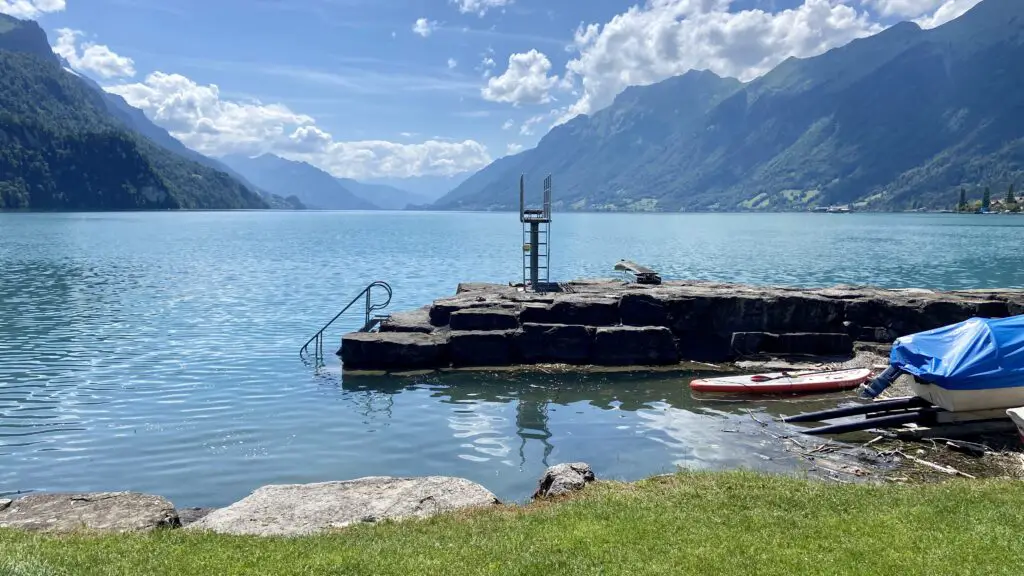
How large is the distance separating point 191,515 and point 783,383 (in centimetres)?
1892

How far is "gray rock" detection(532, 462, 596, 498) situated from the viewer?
14.7 meters

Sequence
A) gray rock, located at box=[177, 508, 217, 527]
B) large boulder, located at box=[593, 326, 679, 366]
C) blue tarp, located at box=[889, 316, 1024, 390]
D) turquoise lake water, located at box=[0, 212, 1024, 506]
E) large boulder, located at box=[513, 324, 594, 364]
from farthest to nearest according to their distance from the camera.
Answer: large boulder, located at box=[513, 324, 594, 364]
large boulder, located at box=[593, 326, 679, 366]
blue tarp, located at box=[889, 316, 1024, 390]
turquoise lake water, located at box=[0, 212, 1024, 506]
gray rock, located at box=[177, 508, 217, 527]

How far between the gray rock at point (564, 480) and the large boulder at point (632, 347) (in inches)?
574

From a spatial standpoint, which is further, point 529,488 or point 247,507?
point 529,488

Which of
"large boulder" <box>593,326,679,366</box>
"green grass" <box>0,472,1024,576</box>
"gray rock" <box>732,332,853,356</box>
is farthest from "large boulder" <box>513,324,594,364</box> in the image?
"green grass" <box>0,472,1024,576</box>

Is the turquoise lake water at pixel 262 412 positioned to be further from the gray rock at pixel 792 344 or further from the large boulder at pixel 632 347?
the gray rock at pixel 792 344

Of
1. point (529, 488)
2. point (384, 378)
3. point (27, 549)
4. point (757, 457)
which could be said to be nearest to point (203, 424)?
point (384, 378)

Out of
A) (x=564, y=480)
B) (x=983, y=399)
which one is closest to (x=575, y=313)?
(x=983, y=399)

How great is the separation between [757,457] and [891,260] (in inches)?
2981

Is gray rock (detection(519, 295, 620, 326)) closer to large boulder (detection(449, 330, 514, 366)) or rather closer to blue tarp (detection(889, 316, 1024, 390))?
large boulder (detection(449, 330, 514, 366))

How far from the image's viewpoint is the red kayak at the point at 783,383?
25328 mm

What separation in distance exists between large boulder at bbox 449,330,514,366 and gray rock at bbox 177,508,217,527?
15.7 metres

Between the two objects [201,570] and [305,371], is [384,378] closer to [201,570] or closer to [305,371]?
[305,371]

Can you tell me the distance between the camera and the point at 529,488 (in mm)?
17516
